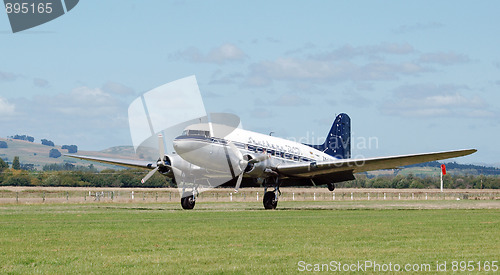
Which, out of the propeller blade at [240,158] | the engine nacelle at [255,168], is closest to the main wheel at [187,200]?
the propeller blade at [240,158]

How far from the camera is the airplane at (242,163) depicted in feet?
130

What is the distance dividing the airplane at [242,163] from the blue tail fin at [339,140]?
6.73 metres

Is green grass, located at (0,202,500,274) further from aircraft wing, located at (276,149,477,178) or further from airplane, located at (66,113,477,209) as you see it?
airplane, located at (66,113,477,209)

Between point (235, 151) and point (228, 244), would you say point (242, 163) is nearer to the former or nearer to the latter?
point (235, 151)

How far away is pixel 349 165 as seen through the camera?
41.8m

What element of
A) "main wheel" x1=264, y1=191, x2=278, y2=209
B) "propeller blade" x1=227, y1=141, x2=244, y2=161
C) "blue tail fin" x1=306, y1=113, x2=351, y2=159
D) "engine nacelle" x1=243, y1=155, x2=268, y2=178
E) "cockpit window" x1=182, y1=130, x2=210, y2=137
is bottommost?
"main wheel" x1=264, y1=191, x2=278, y2=209

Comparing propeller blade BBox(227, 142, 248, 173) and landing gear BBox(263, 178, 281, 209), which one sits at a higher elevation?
propeller blade BBox(227, 142, 248, 173)

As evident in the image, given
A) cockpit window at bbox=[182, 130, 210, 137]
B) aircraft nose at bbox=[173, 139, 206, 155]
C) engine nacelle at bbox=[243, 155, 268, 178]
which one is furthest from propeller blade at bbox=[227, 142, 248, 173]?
aircraft nose at bbox=[173, 139, 206, 155]

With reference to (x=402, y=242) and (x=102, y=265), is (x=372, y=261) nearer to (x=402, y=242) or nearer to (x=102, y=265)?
(x=402, y=242)

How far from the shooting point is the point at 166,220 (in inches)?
1220

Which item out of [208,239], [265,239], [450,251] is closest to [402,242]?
[450,251]

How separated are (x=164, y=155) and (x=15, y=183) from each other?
6290cm

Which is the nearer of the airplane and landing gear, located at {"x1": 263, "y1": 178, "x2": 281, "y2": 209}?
the airplane

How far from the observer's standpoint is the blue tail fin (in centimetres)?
5272
